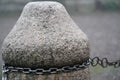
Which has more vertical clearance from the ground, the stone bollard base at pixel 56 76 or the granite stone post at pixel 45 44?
the granite stone post at pixel 45 44

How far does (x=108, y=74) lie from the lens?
8164 mm

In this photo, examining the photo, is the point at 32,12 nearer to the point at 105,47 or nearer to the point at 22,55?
the point at 22,55

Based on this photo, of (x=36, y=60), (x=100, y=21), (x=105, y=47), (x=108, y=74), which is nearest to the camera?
(x=36, y=60)

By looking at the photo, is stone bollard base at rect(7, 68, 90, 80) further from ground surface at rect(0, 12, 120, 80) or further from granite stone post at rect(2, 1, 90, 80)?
ground surface at rect(0, 12, 120, 80)

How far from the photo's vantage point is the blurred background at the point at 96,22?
412 inches

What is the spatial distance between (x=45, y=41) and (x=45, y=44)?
0.13 feet

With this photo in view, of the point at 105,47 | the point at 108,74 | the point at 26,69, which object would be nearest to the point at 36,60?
the point at 26,69

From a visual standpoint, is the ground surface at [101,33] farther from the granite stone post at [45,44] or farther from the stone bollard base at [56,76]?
the granite stone post at [45,44]

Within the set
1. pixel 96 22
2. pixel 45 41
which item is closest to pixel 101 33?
pixel 96 22

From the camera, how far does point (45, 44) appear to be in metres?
4.88

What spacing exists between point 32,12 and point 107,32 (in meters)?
10.5

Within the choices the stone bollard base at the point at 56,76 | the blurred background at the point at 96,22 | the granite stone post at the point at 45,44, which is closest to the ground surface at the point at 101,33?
the blurred background at the point at 96,22

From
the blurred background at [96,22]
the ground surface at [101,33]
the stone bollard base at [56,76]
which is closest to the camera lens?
the stone bollard base at [56,76]

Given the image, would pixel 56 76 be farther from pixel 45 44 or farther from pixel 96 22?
pixel 96 22
